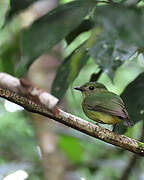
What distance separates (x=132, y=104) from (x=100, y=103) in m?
0.45

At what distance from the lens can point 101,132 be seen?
2.21 metres

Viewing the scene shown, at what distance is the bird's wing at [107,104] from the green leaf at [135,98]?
2.5 inches

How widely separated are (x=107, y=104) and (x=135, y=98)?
0.38 m

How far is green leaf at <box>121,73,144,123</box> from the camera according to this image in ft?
8.51

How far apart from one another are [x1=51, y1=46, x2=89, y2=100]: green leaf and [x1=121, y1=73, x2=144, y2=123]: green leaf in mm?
305

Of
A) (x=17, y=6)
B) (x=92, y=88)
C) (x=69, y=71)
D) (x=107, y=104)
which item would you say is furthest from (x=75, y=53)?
Result: (x=92, y=88)

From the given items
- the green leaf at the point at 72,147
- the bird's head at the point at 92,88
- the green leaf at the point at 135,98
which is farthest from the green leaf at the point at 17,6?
the green leaf at the point at 72,147

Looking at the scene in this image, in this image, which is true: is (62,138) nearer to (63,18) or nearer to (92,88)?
(92,88)

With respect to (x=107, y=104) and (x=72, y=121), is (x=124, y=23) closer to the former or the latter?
(x=72, y=121)

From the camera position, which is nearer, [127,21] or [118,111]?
[127,21]

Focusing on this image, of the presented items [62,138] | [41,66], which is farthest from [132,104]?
[41,66]

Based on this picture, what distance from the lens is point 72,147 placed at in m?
4.20

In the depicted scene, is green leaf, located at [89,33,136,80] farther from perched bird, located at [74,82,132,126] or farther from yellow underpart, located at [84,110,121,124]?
yellow underpart, located at [84,110,121,124]

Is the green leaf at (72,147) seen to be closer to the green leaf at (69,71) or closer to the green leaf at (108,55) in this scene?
the green leaf at (69,71)
